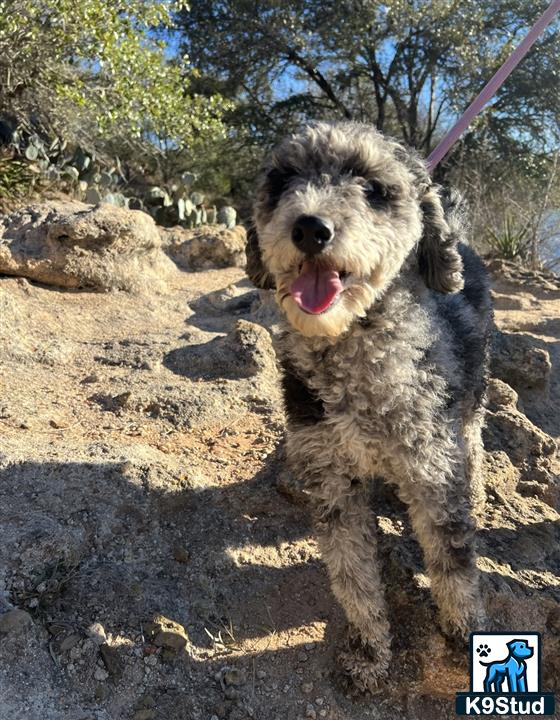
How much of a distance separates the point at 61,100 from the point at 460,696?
30.1 ft

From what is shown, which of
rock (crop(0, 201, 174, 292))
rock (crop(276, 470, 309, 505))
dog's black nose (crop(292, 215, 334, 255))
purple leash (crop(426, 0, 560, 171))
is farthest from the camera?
rock (crop(0, 201, 174, 292))

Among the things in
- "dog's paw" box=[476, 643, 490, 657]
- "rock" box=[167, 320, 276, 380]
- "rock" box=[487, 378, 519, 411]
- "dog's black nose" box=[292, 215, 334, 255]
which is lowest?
"dog's paw" box=[476, 643, 490, 657]

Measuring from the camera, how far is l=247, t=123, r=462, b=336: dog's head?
7.54 ft

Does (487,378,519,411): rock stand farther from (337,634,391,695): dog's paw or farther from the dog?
(337,634,391,695): dog's paw

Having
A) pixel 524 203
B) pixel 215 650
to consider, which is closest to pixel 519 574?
pixel 215 650

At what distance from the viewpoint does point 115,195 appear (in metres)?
10.6

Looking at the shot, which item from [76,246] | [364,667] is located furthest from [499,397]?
[76,246]

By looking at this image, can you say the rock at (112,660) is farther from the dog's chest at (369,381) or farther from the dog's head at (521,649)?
the dog's head at (521,649)

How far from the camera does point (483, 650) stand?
276 cm

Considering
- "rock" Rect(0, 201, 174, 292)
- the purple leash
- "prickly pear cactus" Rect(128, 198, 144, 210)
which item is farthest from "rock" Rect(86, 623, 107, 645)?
"prickly pear cactus" Rect(128, 198, 144, 210)

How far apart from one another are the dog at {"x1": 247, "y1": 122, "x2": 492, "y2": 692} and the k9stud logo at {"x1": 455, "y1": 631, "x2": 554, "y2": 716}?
144 mm

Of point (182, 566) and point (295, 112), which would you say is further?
point (295, 112)

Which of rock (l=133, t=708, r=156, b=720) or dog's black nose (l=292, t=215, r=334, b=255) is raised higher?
dog's black nose (l=292, t=215, r=334, b=255)

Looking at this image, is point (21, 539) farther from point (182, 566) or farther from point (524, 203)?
point (524, 203)
